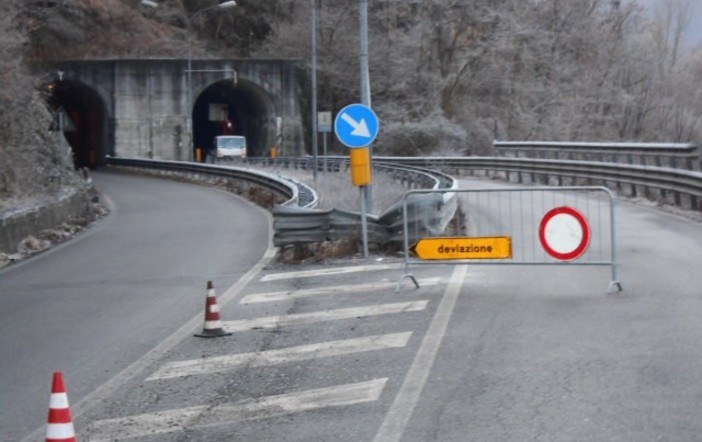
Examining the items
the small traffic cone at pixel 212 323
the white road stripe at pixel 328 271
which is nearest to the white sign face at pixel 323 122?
the white road stripe at pixel 328 271

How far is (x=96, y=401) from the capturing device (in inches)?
340

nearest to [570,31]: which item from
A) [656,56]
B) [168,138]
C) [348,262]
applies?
[656,56]

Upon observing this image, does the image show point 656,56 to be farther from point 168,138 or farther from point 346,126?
point 346,126

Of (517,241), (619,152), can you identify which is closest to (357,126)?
(517,241)

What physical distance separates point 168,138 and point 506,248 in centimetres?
5214

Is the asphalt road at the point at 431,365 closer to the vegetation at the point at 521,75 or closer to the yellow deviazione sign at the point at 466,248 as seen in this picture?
the yellow deviazione sign at the point at 466,248

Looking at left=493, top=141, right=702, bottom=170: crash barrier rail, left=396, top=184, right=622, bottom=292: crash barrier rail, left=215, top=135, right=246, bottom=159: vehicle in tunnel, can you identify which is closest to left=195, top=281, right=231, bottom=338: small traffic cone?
left=396, top=184, right=622, bottom=292: crash barrier rail

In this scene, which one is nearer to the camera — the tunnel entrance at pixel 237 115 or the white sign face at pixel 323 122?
the white sign face at pixel 323 122

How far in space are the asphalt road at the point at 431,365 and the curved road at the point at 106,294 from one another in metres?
0.15

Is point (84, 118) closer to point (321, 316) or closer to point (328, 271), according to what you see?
point (328, 271)

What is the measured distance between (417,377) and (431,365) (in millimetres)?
441

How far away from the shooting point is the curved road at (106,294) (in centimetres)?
969

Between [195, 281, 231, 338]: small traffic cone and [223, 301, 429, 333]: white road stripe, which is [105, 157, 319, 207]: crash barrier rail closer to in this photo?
[223, 301, 429, 333]: white road stripe

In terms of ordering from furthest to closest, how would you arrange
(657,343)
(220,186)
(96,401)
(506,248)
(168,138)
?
(168,138)
(220,186)
(506,248)
(657,343)
(96,401)
